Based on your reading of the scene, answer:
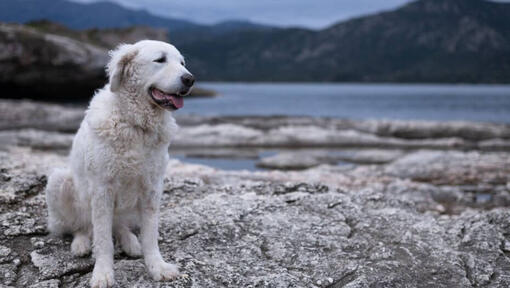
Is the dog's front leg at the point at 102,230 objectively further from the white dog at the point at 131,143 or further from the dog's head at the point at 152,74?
the dog's head at the point at 152,74

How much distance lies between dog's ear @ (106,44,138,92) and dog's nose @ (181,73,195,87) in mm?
594

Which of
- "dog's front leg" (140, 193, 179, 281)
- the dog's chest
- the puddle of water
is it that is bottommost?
the puddle of water

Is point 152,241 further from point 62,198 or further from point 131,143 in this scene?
point 62,198

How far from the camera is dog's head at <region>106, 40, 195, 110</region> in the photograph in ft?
15.3

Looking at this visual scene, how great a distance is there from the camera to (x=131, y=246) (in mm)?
5480

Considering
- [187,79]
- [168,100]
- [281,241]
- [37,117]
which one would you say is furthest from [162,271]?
[37,117]

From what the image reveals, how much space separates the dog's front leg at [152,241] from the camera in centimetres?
495

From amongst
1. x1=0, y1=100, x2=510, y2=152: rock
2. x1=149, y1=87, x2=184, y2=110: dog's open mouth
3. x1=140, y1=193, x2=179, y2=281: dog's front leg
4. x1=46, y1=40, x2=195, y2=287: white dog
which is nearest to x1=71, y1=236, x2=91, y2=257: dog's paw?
x1=46, y1=40, x2=195, y2=287: white dog

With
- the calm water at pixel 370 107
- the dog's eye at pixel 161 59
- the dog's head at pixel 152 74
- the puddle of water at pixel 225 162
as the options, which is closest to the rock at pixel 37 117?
the puddle of water at pixel 225 162

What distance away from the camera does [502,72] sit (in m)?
162

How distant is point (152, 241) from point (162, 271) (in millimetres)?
317

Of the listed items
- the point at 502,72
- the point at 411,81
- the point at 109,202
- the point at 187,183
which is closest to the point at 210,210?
the point at 187,183

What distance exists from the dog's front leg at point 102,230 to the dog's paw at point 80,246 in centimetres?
63

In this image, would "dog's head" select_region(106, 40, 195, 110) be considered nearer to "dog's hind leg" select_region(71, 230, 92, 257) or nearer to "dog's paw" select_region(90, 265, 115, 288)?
"dog's paw" select_region(90, 265, 115, 288)
